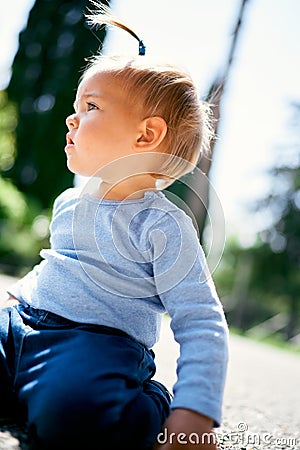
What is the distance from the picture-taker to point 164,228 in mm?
1352

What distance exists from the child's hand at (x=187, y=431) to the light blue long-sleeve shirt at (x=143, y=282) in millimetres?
22

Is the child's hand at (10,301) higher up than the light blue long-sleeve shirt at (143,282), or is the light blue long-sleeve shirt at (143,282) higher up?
the light blue long-sleeve shirt at (143,282)

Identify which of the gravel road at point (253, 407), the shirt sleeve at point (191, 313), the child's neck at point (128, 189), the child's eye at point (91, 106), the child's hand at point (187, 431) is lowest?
the gravel road at point (253, 407)

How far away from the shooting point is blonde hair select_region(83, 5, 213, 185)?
146 cm

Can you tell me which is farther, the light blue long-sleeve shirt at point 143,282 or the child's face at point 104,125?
the child's face at point 104,125

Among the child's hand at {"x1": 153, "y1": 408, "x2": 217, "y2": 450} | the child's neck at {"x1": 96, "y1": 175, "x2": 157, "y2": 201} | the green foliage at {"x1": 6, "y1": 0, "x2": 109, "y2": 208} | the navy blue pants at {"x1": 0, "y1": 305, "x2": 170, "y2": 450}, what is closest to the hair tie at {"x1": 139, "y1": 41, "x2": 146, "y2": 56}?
the child's neck at {"x1": 96, "y1": 175, "x2": 157, "y2": 201}

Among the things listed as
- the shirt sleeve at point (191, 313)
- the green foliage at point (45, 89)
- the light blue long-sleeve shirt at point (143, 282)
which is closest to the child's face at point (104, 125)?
the light blue long-sleeve shirt at point (143, 282)

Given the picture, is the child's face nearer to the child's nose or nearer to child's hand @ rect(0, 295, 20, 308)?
the child's nose

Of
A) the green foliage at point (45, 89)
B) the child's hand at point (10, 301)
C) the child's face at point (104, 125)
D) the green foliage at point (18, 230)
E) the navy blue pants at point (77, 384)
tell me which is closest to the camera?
the navy blue pants at point (77, 384)

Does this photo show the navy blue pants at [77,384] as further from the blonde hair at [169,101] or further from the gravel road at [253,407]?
the blonde hair at [169,101]

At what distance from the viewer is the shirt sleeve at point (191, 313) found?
3.88 ft

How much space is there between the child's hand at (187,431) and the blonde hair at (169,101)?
0.59 metres

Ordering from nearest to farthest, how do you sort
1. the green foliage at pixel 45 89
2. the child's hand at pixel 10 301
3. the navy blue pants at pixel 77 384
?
the navy blue pants at pixel 77 384
the child's hand at pixel 10 301
the green foliage at pixel 45 89

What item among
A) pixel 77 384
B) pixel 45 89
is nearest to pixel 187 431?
pixel 77 384
